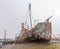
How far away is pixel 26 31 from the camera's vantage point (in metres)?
32.0

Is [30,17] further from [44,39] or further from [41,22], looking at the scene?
[44,39]

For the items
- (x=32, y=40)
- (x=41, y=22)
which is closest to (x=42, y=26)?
(x=41, y=22)

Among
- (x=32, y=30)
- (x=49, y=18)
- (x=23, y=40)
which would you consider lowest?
(x=23, y=40)

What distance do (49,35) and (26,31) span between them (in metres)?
4.96

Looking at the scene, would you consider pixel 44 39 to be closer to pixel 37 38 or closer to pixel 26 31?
pixel 37 38

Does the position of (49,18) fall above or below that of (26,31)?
above

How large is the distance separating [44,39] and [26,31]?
4.37 meters

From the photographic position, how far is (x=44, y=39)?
29766 millimetres

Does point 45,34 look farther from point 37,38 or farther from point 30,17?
point 30,17

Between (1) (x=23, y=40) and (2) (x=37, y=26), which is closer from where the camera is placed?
(2) (x=37, y=26)

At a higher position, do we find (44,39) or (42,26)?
(42,26)

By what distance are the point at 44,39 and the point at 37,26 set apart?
2.87 m

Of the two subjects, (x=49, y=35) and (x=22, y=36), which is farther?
(x=22, y=36)

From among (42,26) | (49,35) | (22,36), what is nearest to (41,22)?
(42,26)
